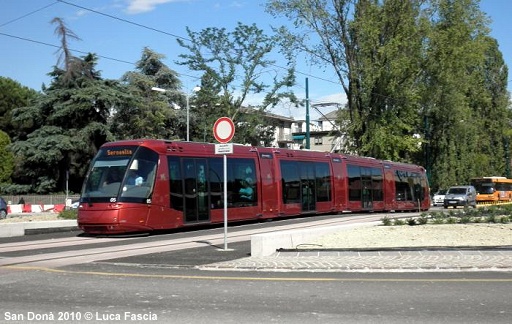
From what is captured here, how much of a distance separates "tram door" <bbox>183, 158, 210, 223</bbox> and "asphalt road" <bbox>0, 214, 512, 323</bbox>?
22.4ft

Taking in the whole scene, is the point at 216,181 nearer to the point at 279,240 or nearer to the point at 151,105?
the point at 279,240

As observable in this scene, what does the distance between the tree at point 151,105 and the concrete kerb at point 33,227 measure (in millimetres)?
33286

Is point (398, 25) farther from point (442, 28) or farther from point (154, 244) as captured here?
point (154, 244)

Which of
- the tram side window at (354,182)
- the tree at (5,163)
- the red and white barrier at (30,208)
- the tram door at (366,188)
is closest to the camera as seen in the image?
the tram side window at (354,182)

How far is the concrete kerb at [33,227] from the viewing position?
19.2m

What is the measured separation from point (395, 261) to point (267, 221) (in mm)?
13216

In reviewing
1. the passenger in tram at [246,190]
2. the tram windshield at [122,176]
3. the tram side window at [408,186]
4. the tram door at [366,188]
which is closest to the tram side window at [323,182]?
the tram door at [366,188]

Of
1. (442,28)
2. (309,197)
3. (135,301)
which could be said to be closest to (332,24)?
(442,28)

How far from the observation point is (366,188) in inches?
1261

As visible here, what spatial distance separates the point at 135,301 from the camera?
780 cm

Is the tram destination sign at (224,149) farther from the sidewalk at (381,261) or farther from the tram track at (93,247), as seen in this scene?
the sidewalk at (381,261)

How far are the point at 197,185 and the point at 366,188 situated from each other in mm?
14916

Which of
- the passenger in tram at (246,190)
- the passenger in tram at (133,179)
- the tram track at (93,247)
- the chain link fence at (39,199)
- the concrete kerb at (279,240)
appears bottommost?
the tram track at (93,247)

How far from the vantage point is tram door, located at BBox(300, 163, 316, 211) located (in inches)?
1029
